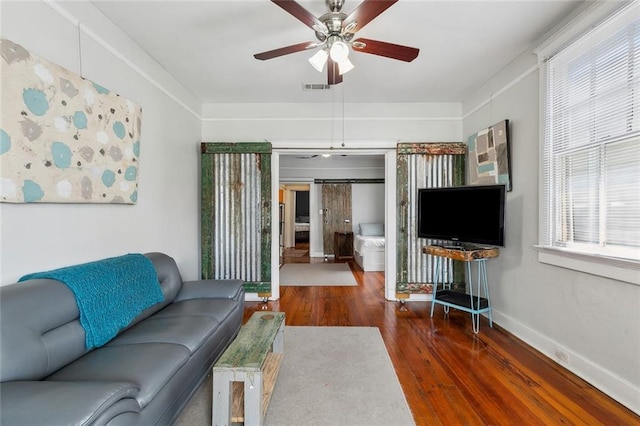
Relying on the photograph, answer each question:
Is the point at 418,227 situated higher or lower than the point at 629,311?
higher

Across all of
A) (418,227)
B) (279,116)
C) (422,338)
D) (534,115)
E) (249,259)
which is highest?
(279,116)

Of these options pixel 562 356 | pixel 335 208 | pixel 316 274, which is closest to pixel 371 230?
pixel 335 208

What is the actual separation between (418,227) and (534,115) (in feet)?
5.51

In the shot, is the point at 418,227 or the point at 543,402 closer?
the point at 543,402

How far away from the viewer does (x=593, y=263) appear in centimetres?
203

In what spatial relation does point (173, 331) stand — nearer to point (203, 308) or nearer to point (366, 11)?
point (203, 308)

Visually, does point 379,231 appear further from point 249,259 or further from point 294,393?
point 294,393

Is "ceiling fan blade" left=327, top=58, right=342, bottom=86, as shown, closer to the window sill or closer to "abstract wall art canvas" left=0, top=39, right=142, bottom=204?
"abstract wall art canvas" left=0, top=39, right=142, bottom=204

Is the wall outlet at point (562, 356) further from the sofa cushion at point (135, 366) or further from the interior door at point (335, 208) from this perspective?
the interior door at point (335, 208)

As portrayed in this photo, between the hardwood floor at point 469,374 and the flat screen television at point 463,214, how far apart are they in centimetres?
98

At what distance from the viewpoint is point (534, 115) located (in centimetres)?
264

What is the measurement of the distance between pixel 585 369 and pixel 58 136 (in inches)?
155

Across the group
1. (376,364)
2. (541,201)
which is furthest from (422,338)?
(541,201)

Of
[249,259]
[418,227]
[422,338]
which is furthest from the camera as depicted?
[249,259]
